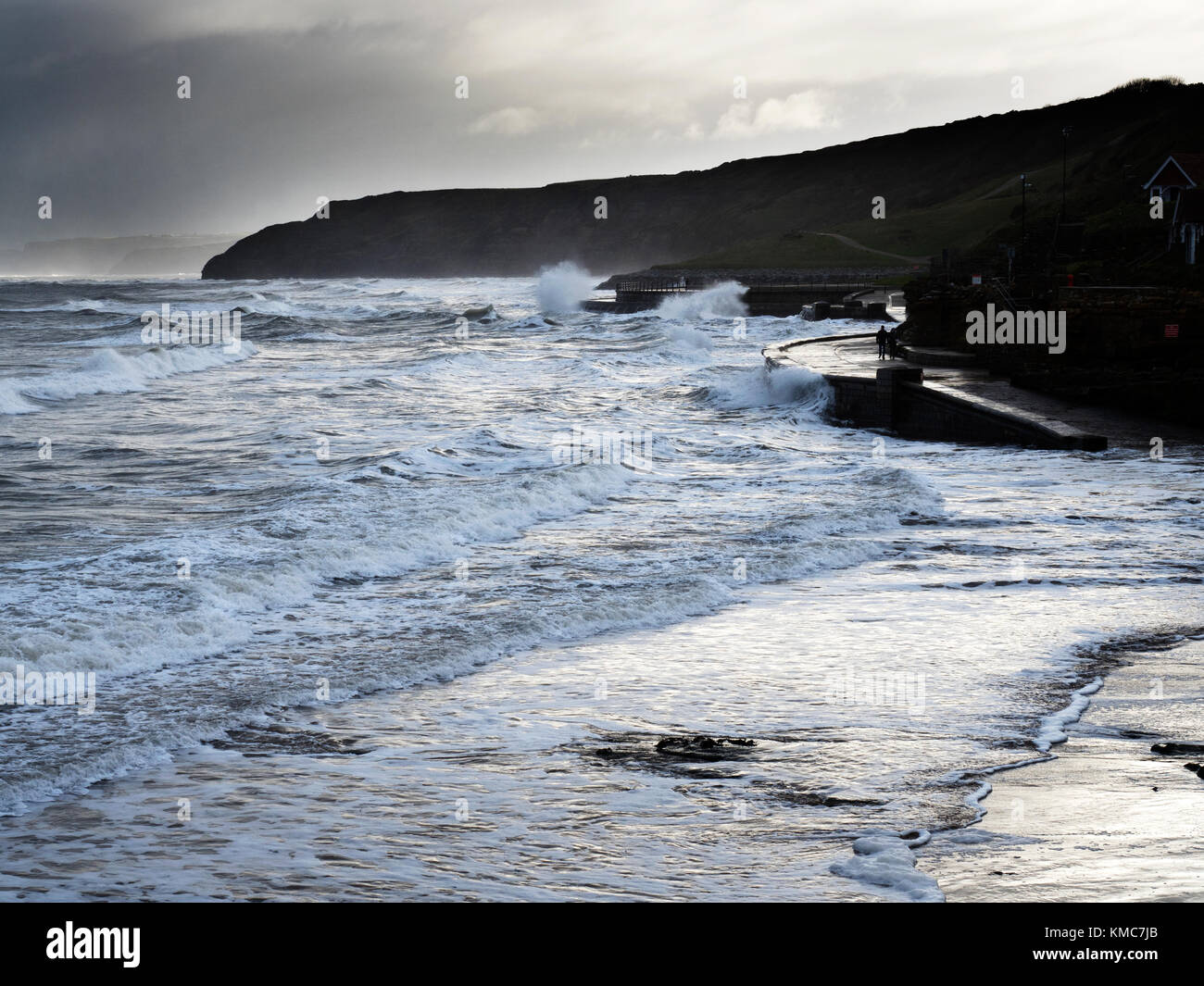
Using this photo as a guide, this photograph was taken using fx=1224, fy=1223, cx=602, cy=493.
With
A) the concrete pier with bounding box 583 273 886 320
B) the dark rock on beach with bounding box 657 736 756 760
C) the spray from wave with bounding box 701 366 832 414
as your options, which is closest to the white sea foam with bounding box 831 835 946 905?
the dark rock on beach with bounding box 657 736 756 760

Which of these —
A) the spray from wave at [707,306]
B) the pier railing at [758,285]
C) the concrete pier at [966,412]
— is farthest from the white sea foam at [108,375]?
the pier railing at [758,285]

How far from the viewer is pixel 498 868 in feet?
16.3

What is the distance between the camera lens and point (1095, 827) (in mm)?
5238

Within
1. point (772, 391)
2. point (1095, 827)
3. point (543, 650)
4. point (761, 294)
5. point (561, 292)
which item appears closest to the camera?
point (1095, 827)

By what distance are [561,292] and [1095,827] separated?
78.0 m

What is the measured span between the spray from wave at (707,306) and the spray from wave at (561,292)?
29.2 ft

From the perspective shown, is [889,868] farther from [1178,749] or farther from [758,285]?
[758,285]

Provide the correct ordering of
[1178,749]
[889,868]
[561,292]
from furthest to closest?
[561,292] → [1178,749] → [889,868]

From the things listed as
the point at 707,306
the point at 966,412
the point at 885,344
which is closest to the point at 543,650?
the point at 966,412

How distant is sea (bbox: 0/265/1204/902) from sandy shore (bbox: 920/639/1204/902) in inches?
6.7

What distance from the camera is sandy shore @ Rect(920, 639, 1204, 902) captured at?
461 cm

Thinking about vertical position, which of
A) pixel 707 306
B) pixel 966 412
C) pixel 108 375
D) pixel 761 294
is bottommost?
pixel 966 412

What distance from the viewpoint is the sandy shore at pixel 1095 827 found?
15.1 ft

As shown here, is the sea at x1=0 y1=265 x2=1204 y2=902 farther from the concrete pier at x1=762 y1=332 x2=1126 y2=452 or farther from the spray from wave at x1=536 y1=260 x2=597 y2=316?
the spray from wave at x1=536 y1=260 x2=597 y2=316
